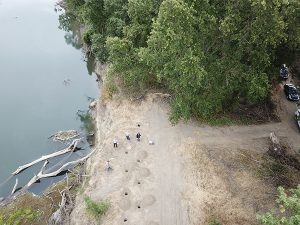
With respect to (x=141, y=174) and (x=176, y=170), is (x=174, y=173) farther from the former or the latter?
(x=141, y=174)

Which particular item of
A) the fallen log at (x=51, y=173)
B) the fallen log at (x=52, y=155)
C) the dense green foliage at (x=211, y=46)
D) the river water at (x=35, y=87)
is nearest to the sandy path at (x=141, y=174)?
the fallen log at (x=51, y=173)

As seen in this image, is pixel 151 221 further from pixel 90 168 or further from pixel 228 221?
pixel 90 168

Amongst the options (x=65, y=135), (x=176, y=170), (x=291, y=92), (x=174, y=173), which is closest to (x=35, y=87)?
(x=65, y=135)

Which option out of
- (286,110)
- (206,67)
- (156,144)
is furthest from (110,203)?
(286,110)

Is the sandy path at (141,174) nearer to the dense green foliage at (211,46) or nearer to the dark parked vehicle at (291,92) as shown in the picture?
the dense green foliage at (211,46)

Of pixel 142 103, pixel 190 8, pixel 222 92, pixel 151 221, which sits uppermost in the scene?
pixel 190 8

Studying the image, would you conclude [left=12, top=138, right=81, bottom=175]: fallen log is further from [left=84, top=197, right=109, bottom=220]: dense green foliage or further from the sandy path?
[left=84, top=197, right=109, bottom=220]: dense green foliage
